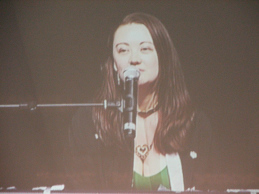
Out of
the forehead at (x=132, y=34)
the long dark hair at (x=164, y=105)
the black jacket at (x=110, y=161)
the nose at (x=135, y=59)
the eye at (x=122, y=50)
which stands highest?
the forehead at (x=132, y=34)

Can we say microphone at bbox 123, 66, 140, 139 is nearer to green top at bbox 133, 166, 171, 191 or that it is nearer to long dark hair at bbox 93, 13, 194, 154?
long dark hair at bbox 93, 13, 194, 154

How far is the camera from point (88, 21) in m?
2.46

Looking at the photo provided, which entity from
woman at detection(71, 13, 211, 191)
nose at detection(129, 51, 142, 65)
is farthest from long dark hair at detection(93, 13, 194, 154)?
nose at detection(129, 51, 142, 65)

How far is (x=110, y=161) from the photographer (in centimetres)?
232

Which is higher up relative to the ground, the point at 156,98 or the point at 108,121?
the point at 156,98

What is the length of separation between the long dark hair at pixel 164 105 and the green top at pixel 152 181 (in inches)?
6.7

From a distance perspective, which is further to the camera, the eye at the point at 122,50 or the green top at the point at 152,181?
the eye at the point at 122,50

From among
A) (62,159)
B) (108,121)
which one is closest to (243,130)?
(108,121)

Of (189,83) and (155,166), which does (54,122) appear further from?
(189,83)

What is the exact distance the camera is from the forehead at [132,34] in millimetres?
2391

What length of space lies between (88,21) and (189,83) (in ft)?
2.95

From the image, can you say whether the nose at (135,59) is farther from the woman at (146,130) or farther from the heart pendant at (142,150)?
the heart pendant at (142,150)

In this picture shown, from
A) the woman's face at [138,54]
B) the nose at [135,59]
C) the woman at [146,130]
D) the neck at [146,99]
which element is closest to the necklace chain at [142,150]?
the woman at [146,130]

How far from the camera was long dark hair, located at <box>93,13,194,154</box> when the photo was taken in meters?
2.34
